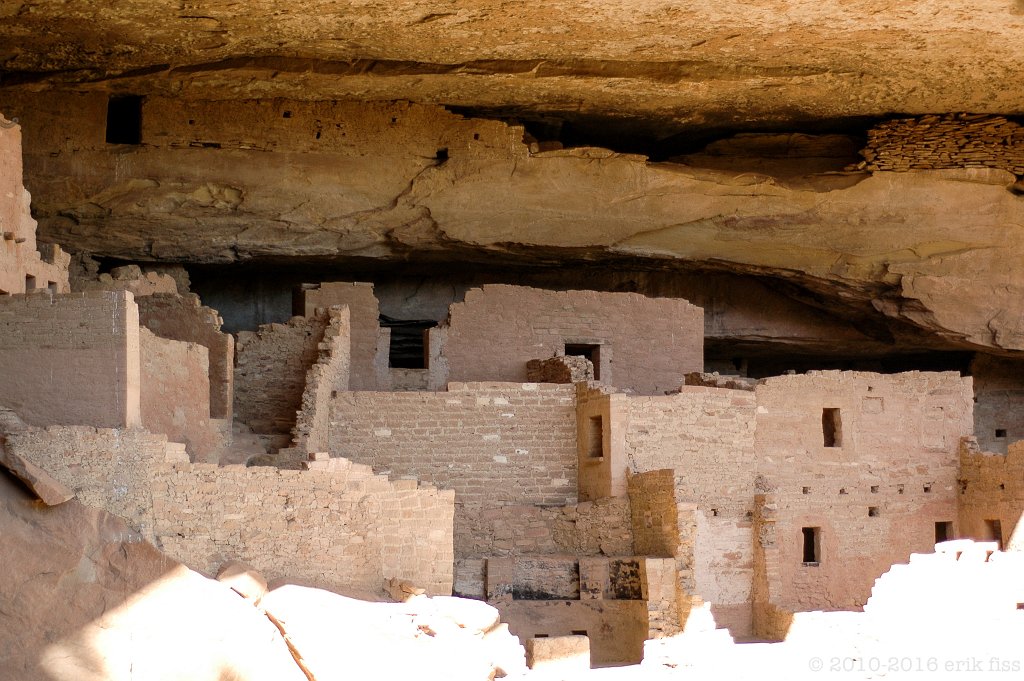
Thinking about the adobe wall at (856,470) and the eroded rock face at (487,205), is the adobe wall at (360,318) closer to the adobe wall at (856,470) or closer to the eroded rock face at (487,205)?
the eroded rock face at (487,205)

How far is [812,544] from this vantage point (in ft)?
52.2

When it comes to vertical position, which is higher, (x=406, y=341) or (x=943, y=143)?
(x=943, y=143)

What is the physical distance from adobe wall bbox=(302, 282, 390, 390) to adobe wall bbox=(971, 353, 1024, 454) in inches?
390

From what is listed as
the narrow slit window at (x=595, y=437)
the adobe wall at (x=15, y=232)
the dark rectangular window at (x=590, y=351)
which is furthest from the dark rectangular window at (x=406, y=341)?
the adobe wall at (x=15, y=232)

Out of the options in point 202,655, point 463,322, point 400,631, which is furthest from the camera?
point 463,322

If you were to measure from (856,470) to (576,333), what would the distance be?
12.2ft

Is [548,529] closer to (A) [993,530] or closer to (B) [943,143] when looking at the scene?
(A) [993,530]

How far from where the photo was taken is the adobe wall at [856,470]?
615 inches

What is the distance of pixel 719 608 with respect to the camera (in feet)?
47.3

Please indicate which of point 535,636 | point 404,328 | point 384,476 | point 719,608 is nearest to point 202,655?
point 384,476

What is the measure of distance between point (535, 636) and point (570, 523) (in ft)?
4.83

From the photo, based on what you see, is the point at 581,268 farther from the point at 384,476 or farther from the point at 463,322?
the point at 384,476

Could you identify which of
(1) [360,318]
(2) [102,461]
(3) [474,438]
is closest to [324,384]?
(3) [474,438]

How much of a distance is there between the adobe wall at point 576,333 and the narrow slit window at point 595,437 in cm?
204
